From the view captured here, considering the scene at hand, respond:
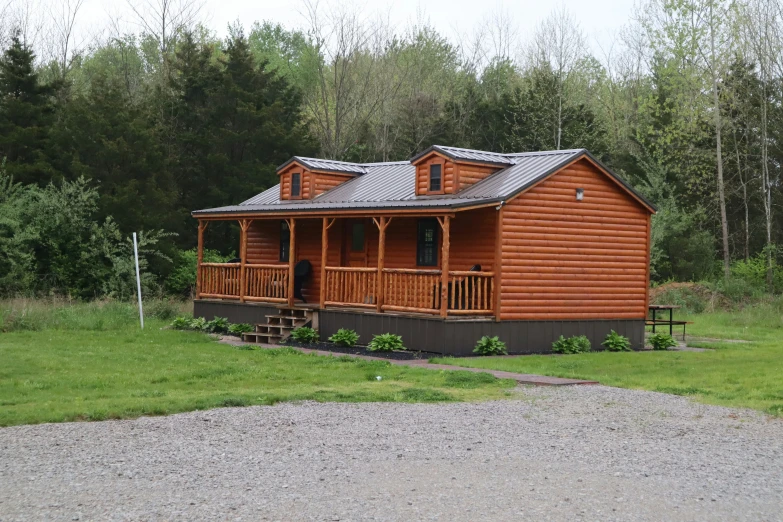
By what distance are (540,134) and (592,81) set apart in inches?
629

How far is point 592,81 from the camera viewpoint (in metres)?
60.8

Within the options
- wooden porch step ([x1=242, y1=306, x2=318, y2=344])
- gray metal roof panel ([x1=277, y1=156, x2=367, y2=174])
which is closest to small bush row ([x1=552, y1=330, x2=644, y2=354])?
wooden porch step ([x1=242, y1=306, x2=318, y2=344])

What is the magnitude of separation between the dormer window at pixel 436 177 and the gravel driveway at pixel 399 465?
36.9ft

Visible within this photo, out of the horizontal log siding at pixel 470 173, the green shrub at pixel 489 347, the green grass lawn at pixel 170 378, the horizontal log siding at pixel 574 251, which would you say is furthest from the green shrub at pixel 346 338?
the horizontal log siding at pixel 470 173

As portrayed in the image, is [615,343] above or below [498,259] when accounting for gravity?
below

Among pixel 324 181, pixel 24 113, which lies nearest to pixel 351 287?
pixel 324 181

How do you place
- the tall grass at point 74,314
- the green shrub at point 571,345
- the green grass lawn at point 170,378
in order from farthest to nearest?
the tall grass at point 74,314 → the green shrub at point 571,345 → the green grass lawn at point 170,378

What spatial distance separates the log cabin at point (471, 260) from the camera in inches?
808

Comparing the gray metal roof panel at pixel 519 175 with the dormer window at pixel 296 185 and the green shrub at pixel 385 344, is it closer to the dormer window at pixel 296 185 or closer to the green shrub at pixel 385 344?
the green shrub at pixel 385 344

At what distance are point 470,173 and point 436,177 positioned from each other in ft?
2.62

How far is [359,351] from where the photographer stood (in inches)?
812

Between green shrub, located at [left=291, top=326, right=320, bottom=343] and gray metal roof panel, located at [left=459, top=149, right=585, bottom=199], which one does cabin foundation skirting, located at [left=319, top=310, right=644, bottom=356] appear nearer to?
green shrub, located at [left=291, top=326, right=320, bottom=343]

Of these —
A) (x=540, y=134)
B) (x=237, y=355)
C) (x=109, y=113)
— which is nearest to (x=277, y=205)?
(x=237, y=355)

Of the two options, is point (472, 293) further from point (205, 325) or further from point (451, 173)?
point (205, 325)
